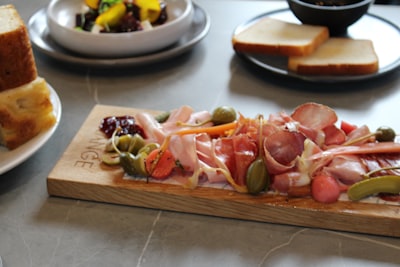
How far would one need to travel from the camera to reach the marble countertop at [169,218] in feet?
3.28

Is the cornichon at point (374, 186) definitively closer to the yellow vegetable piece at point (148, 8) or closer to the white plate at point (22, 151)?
the white plate at point (22, 151)

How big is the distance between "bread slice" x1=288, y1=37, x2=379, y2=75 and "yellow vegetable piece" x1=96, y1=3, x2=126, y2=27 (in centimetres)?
50

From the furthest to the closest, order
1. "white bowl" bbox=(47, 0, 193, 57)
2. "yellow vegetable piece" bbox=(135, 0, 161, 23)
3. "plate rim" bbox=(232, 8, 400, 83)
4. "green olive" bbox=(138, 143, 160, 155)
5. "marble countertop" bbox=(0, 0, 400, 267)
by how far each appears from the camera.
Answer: "yellow vegetable piece" bbox=(135, 0, 161, 23) → "white bowl" bbox=(47, 0, 193, 57) → "plate rim" bbox=(232, 8, 400, 83) → "green olive" bbox=(138, 143, 160, 155) → "marble countertop" bbox=(0, 0, 400, 267)

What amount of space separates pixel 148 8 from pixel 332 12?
1.72ft

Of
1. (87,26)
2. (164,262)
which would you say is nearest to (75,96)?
(87,26)

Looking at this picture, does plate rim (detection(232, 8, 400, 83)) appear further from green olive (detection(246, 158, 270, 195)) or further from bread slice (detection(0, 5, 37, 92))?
bread slice (detection(0, 5, 37, 92))

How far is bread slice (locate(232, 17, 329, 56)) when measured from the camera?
155 cm

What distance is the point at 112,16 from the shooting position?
1.63 meters

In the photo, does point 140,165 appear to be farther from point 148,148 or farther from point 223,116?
point 223,116

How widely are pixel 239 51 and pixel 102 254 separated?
804 millimetres

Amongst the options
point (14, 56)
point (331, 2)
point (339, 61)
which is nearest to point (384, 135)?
point (339, 61)

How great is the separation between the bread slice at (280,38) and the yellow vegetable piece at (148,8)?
0.81 ft

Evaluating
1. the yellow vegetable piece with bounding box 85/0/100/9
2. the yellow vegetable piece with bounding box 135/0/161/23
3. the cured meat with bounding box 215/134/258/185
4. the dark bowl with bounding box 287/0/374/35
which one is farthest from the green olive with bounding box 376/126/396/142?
the yellow vegetable piece with bounding box 85/0/100/9

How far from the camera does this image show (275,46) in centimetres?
157
